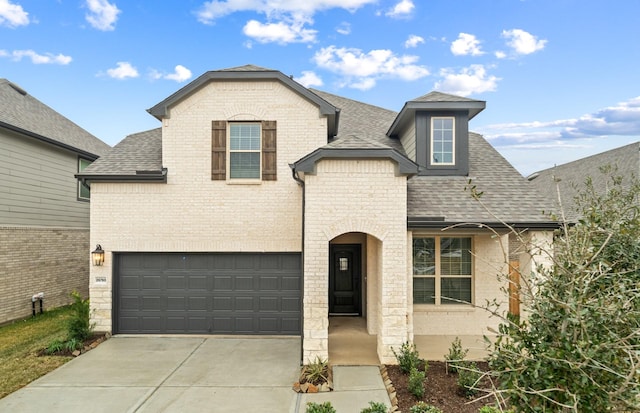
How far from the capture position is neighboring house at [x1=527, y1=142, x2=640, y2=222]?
17.0 meters

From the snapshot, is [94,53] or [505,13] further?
[94,53]

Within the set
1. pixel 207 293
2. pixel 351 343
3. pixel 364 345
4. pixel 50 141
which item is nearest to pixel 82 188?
pixel 50 141

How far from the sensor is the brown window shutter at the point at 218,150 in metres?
9.66

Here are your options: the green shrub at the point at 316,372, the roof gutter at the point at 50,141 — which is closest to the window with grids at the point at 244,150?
the green shrub at the point at 316,372

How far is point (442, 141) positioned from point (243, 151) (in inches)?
223

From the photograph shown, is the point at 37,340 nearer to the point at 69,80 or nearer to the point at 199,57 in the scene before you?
the point at 199,57

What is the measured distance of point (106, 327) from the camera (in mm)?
9508

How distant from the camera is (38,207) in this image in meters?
12.4

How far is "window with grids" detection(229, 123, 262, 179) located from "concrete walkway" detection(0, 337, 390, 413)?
4548 millimetres

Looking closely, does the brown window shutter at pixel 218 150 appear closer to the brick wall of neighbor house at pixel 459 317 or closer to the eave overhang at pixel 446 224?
the eave overhang at pixel 446 224

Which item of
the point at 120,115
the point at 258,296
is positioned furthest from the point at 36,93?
the point at 258,296

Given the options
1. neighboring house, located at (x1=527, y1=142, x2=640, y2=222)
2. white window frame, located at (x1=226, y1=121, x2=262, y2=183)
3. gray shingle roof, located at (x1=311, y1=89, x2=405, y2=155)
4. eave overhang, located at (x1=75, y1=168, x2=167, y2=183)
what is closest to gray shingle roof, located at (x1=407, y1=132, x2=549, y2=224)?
gray shingle roof, located at (x1=311, y1=89, x2=405, y2=155)

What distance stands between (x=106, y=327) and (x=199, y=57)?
1373 cm

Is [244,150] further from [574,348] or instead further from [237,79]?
[574,348]
